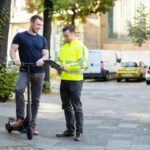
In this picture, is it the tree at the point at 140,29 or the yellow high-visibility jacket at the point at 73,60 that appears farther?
the tree at the point at 140,29

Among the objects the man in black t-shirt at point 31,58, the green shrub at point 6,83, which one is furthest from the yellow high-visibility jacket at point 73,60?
the green shrub at point 6,83

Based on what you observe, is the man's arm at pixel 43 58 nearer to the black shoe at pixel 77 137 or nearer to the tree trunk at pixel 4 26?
the black shoe at pixel 77 137

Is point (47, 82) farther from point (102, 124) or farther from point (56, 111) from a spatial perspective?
point (102, 124)

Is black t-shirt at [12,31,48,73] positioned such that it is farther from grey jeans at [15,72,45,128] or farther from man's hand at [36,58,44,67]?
man's hand at [36,58,44,67]

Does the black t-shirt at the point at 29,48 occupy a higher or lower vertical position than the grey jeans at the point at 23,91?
higher

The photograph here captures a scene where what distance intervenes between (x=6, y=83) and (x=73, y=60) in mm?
6943

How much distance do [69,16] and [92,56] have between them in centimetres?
406

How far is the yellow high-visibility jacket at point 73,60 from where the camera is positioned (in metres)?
8.73

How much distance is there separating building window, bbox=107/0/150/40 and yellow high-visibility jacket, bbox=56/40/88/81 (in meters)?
48.1

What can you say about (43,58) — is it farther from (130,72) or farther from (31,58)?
(130,72)

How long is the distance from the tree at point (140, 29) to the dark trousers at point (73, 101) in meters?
40.4

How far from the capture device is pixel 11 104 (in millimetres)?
14891

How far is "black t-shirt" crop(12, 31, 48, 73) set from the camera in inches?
352

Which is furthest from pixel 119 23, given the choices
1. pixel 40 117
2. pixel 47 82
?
pixel 40 117
